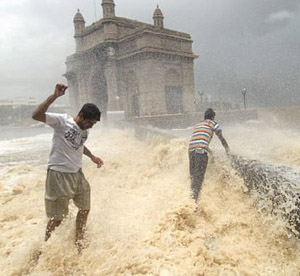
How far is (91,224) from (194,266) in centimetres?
151

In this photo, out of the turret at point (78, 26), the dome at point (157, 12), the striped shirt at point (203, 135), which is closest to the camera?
the striped shirt at point (203, 135)

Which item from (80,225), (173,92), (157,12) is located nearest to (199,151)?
(80,225)

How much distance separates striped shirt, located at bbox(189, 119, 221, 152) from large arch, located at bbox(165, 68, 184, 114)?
25.6m

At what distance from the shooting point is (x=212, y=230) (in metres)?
4.20

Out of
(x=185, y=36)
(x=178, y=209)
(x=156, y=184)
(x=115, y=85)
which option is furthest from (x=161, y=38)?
(x=178, y=209)

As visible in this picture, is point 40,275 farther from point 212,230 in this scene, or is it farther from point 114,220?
point 212,230

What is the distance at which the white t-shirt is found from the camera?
10.0 ft

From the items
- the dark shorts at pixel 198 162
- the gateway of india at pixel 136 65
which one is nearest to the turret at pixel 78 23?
the gateway of india at pixel 136 65

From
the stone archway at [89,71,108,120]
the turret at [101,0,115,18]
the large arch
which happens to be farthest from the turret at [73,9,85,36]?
the large arch

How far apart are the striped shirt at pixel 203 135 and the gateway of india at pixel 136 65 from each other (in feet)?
75.2

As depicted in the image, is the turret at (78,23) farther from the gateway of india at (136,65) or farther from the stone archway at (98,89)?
the stone archway at (98,89)

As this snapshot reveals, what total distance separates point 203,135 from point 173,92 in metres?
26.6

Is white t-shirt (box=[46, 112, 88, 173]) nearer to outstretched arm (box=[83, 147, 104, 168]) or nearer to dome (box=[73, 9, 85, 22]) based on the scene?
outstretched arm (box=[83, 147, 104, 168])

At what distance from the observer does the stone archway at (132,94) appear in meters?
30.0
